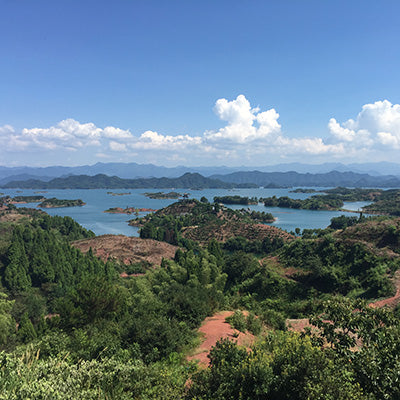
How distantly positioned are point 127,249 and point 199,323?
38.4 metres

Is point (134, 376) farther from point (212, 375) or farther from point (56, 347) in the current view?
point (56, 347)

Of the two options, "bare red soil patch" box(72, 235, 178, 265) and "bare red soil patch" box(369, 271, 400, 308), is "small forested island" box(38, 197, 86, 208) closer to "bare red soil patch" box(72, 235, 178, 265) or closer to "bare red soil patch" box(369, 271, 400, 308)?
"bare red soil patch" box(72, 235, 178, 265)

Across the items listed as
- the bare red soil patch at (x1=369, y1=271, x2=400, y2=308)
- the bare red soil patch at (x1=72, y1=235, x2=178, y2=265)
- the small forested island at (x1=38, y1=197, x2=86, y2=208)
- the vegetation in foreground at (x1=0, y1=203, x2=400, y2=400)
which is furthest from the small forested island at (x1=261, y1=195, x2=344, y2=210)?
the bare red soil patch at (x1=369, y1=271, x2=400, y2=308)

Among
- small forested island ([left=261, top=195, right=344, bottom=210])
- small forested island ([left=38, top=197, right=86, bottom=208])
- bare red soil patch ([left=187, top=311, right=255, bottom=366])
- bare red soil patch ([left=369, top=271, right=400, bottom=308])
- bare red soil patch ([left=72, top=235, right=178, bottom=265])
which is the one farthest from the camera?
small forested island ([left=38, top=197, right=86, bottom=208])

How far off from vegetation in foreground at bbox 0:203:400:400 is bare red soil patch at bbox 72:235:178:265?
11431 mm

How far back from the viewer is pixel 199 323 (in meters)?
14.0

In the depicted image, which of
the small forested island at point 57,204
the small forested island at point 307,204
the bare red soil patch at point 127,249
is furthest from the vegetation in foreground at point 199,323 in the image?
the small forested island at point 57,204

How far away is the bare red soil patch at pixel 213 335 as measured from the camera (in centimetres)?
1123

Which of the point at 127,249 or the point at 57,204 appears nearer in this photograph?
the point at 127,249

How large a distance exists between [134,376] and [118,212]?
114m

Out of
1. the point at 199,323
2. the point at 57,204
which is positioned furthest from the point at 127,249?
the point at 57,204

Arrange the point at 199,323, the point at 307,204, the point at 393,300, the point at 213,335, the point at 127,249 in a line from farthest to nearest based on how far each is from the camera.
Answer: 1. the point at 307,204
2. the point at 127,249
3. the point at 393,300
4. the point at 199,323
5. the point at 213,335

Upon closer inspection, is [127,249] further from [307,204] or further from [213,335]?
[307,204]

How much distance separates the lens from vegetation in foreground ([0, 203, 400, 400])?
6816 mm
